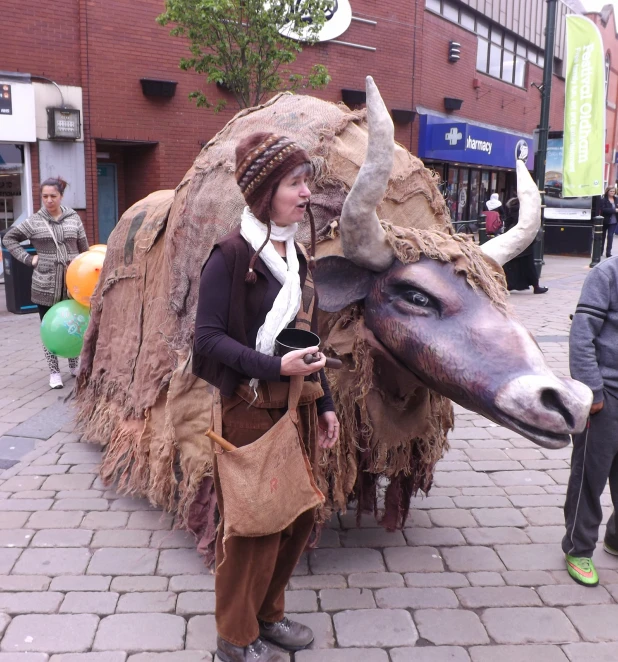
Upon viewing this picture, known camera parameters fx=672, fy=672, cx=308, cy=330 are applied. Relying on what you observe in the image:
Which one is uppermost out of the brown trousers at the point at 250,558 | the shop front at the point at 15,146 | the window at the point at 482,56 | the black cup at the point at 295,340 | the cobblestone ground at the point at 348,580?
the window at the point at 482,56

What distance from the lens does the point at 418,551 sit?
348 cm

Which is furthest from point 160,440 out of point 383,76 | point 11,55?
point 383,76

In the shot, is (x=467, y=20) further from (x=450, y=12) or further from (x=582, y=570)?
(x=582, y=570)

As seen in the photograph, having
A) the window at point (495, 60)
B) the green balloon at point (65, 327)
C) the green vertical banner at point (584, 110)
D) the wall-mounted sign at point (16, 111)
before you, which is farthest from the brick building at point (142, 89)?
the green balloon at point (65, 327)

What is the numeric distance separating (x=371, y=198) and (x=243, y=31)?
8382mm

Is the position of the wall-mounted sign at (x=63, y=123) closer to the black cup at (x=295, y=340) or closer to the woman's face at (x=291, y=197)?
the woman's face at (x=291, y=197)

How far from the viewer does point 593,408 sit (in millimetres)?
3039

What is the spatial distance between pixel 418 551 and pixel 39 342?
607 cm

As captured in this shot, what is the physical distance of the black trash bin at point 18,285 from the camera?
7.94 m

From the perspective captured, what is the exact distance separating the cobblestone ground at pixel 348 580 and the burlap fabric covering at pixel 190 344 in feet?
0.87

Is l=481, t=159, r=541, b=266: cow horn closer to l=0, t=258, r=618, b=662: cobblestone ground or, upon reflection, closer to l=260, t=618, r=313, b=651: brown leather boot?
l=0, t=258, r=618, b=662: cobblestone ground

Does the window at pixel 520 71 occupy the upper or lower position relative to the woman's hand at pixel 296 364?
upper

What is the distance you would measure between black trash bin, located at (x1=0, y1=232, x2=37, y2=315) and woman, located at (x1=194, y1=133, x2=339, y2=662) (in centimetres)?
634

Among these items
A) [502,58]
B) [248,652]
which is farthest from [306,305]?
[502,58]
